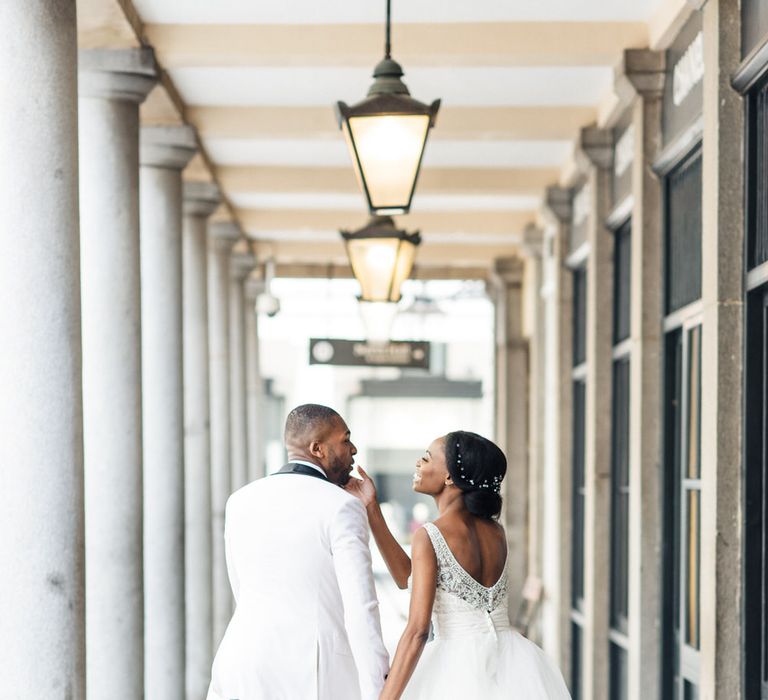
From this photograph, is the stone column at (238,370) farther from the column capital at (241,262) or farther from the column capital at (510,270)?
the column capital at (510,270)

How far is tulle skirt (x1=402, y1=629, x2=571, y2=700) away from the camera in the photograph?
16.2ft

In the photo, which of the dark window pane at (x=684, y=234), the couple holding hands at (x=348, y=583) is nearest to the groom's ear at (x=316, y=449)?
the couple holding hands at (x=348, y=583)

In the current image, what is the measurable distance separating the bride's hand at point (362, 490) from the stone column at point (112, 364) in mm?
3196

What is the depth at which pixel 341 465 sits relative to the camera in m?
4.70

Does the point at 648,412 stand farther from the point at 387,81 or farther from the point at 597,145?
the point at 387,81

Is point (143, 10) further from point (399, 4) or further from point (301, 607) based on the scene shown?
point (301, 607)

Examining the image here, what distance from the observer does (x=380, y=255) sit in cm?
895

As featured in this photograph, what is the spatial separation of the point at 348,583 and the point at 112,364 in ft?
12.4

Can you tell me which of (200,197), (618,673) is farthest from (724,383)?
(200,197)

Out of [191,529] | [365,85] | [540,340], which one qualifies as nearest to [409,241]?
[365,85]

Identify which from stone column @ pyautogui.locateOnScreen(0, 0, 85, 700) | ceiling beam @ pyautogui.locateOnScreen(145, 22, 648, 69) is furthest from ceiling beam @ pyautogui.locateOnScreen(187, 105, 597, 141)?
stone column @ pyautogui.locateOnScreen(0, 0, 85, 700)

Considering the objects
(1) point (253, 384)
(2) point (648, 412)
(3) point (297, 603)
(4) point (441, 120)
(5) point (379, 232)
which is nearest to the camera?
(3) point (297, 603)

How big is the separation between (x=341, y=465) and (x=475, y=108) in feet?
20.0

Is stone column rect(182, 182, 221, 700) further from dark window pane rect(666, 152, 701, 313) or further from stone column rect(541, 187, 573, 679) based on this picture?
dark window pane rect(666, 152, 701, 313)
